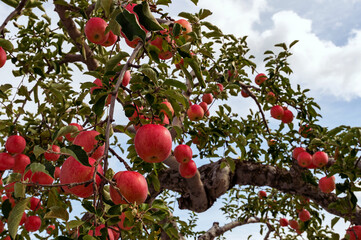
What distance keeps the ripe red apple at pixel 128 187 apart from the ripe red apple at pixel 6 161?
1574mm

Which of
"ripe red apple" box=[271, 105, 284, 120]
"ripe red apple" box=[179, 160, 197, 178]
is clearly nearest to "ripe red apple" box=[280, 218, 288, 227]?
"ripe red apple" box=[271, 105, 284, 120]

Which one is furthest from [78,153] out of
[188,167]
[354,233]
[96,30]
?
[354,233]

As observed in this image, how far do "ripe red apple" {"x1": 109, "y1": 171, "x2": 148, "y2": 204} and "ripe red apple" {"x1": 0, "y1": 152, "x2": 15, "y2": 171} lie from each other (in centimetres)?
157

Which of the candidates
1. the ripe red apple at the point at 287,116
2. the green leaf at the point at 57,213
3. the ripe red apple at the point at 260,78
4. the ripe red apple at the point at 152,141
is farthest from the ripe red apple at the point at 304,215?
the green leaf at the point at 57,213

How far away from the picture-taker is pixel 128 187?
1330mm

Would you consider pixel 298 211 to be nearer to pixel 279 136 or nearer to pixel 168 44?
pixel 279 136

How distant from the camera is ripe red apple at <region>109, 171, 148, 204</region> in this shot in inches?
52.3

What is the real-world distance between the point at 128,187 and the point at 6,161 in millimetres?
1674

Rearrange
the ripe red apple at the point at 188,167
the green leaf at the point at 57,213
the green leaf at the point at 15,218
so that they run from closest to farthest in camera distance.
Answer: the green leaf at the point at 15,218 < the green leaf at the point at 57,213 < the ripe red apple at the point at 188,167

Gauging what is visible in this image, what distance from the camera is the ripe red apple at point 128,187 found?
4.36ft

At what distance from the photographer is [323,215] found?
5.66m

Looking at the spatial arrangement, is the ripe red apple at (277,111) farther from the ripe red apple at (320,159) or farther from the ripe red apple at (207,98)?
the ripe red apple at (207,98)

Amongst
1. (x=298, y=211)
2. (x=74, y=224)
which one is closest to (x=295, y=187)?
(x=298, y=211)

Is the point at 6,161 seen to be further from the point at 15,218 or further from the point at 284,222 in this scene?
the point at 284,222
